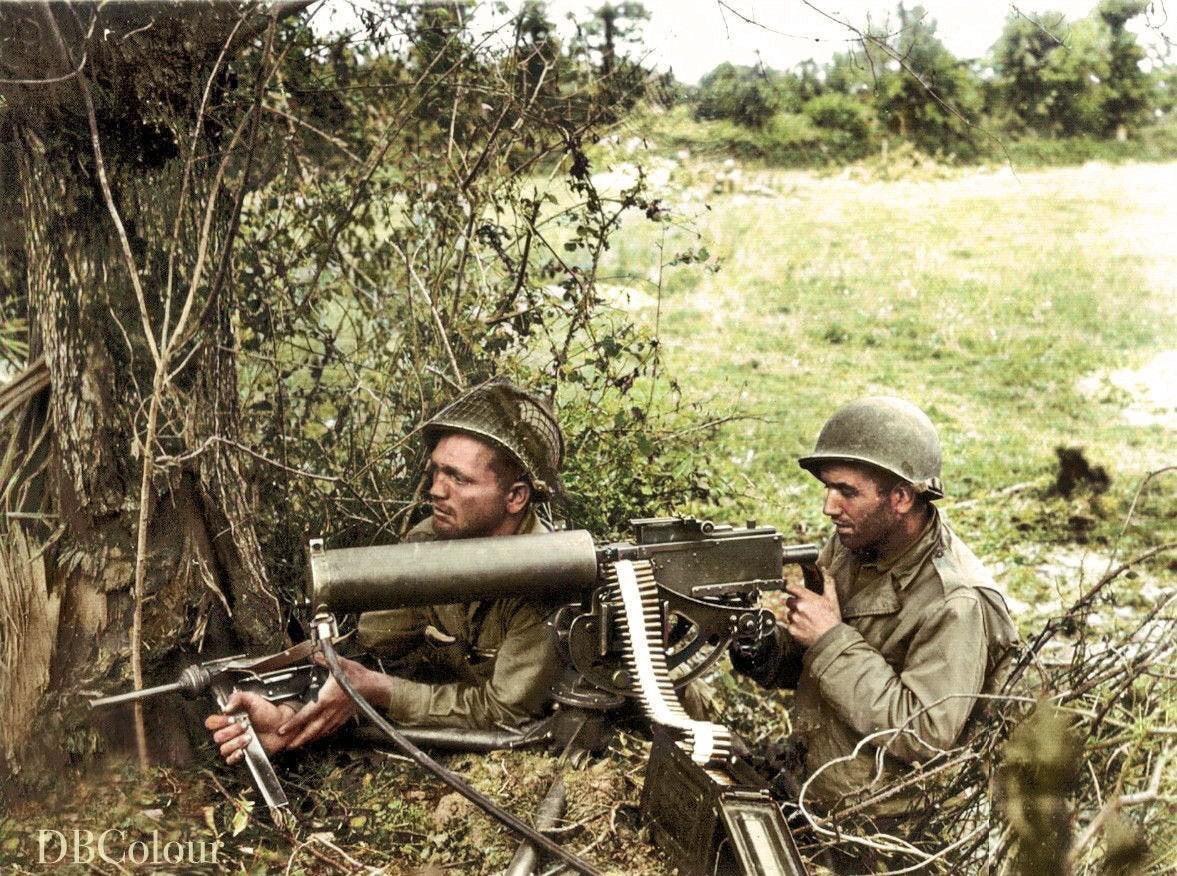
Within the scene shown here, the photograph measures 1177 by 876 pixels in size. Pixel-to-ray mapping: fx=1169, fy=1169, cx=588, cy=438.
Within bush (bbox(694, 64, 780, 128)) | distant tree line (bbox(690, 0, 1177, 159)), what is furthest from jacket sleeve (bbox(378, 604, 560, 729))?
distant tree line (bbox(690, 0, 1177, 159))

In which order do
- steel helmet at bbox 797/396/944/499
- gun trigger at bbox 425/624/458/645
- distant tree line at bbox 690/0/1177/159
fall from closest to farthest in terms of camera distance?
1. steel helmet at bbox 797/396/944/499
2. gun trigger at bbox 425/624/458/645
3. distant tree line at bbox 690/0/1177/159

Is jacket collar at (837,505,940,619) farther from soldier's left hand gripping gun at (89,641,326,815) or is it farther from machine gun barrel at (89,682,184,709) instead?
machine gun barrel at (89,682,184,709)

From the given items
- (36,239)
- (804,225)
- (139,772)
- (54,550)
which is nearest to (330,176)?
(36,239)

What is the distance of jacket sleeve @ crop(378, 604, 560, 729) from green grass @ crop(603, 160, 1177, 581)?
9.58ft

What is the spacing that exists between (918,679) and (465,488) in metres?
1.85

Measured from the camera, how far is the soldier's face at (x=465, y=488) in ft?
15.0

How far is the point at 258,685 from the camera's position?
4367mm

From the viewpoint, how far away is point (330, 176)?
6.23m

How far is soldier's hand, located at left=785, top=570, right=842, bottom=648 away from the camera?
14.9 feet

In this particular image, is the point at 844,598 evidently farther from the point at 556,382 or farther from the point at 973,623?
the point at 556,382

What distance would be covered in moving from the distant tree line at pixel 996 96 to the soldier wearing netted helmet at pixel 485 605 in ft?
37.8

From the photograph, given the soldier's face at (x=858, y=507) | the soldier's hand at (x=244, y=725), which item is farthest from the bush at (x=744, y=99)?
the soldier's hand at (x=244, y=725)

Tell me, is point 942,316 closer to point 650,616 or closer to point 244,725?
point 650,616

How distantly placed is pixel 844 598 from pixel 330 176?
11.4 feet
